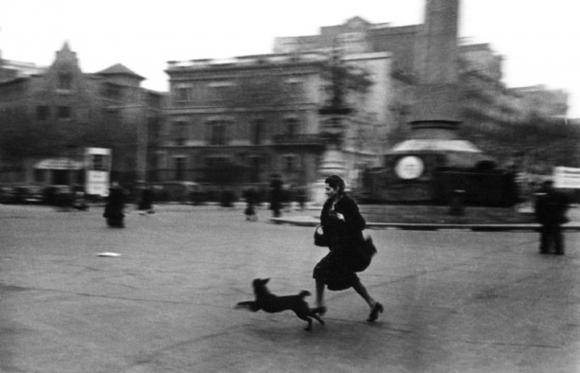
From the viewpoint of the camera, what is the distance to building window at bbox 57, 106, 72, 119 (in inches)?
1676

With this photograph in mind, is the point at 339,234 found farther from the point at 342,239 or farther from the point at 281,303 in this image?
the point at 281,303

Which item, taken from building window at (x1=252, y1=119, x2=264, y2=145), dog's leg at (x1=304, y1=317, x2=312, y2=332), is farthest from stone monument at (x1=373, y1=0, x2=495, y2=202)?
building window at (x1=252, y1=119, x2=264, y2=145)

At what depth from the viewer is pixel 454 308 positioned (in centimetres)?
798

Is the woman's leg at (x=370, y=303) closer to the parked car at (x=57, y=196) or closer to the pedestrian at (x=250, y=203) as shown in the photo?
the pedestrian at (x=250, y=203)

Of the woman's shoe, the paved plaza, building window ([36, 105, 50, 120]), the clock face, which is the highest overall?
building window ([36, 105, 50, 120])

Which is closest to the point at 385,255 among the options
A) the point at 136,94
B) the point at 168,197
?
the point at 168,197

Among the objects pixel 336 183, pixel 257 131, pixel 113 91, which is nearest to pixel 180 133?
pixel 257 131

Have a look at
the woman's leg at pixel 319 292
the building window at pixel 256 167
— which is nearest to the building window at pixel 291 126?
the building window at pixel 256 167

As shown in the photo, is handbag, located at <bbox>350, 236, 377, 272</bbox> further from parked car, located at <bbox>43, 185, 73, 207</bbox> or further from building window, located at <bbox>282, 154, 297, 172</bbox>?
building window, located at <bbox>282, 154, 297, 172</bbox>

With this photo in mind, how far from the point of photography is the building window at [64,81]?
29.2 metres

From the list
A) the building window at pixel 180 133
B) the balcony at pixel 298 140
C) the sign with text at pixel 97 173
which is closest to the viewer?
the sign with text at pixel 97 173

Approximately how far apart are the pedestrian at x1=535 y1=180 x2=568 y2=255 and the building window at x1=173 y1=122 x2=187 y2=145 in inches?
2064

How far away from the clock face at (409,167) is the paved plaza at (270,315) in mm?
9280

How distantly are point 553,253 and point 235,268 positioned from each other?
6.91m
